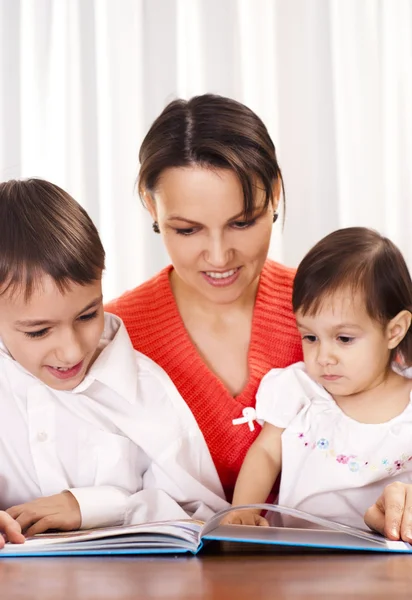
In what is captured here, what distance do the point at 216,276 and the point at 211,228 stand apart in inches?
5.6

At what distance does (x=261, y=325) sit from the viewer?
190cm

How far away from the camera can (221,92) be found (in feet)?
9.30

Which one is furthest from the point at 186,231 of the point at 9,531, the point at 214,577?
the point at 214,577

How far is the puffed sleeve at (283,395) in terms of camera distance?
1.73 metres

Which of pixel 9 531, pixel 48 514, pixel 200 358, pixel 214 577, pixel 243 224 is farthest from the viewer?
pixel 200 358

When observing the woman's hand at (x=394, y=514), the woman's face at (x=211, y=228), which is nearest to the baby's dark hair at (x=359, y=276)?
the woman's face at (x=211, y=228)

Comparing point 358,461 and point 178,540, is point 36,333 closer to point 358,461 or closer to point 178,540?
point 178,540

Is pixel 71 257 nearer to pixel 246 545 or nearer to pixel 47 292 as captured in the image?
pixel 47 292

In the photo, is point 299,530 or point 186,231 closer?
point 299,530

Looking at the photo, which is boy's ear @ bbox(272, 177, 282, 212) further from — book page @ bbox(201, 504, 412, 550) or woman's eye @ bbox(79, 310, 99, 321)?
book page @ bbox(201, 504, 412, 550)

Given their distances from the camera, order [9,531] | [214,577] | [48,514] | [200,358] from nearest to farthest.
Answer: [214,577], [9,531], [48,514], [200,358]

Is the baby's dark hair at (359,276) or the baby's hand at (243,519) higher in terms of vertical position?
the baby's dark hair at (359,276)

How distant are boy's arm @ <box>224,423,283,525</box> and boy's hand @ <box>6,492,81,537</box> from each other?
1.11 feet

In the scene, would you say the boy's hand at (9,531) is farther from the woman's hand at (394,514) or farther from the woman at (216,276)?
the woman at (216,276)
